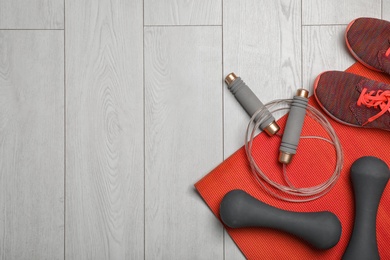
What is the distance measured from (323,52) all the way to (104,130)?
2.06ft

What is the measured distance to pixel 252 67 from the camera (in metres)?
1.13

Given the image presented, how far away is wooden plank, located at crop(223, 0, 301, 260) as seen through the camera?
1.13 m

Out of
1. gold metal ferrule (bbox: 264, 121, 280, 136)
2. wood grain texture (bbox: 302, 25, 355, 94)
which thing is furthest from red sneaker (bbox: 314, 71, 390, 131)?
gold metal ferrule (bbox: 264, 121, 280, 136)

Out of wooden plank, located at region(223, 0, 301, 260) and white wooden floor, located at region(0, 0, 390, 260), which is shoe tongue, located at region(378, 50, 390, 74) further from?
wooden plank, located at region(223, 0, 301, 260)

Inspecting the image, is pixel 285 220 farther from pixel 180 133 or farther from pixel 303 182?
pixel 180 133

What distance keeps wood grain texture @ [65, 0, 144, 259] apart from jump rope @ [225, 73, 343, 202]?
0.93 ft

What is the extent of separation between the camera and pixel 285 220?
3.33 feet

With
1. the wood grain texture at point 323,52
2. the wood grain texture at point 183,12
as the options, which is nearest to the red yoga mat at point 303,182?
the wood grain texture at point 323,52

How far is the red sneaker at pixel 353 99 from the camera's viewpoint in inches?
41.9

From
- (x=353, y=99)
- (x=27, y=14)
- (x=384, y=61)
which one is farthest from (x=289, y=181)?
(x=27, y=14)

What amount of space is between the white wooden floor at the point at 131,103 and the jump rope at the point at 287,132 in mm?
38

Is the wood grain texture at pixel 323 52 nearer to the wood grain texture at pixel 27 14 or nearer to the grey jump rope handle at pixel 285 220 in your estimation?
the grey jump rope handle at pixel 285 220

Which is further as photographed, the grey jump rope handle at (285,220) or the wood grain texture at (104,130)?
the wood grain texture at (104,130)

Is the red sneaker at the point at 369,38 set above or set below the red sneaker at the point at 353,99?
above
